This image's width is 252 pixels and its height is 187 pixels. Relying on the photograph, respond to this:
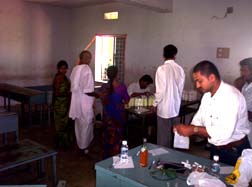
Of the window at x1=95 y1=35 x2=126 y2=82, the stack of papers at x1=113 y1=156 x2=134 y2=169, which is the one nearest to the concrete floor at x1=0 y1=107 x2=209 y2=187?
the stack of papers at x1=113 y1=156 x2=134 y2=169

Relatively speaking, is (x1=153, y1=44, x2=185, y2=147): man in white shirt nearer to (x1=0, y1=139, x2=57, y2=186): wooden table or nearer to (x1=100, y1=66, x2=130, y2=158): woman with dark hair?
(x1=100, y1=66, x2=130, y2=158): woman with dark hair

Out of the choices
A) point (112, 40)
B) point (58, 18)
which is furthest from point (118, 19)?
point (58, 18)

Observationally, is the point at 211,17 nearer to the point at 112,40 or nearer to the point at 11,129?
the point at 112,40

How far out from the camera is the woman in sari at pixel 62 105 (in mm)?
3908

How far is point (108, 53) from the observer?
22.4 feet

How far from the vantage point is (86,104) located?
3.76 metres

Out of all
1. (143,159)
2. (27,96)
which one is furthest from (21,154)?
(27,96)

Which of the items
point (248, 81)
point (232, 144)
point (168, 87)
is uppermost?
point (248, 81)

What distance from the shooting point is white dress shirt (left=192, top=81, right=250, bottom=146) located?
189 cm

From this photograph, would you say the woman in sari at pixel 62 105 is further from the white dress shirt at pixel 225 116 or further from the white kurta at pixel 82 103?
the white dress shirt at pixel 225 116

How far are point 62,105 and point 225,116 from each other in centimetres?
260

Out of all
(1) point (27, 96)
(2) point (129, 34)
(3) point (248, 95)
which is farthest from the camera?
(2) point (129, 34)

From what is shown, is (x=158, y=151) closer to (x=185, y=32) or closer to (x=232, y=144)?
(x=232, y=144)

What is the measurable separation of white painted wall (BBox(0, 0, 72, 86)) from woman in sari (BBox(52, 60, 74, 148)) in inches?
132
